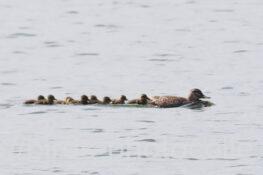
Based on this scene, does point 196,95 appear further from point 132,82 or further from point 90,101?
point 132,82

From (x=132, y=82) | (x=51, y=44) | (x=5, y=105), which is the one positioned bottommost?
(x=5, y=105)

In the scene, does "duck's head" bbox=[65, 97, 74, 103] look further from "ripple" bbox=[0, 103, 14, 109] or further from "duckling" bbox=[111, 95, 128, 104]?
"ripple" bbox=[0, 103, 14, 109]

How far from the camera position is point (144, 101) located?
28.9 metres

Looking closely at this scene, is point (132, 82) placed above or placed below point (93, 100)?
above

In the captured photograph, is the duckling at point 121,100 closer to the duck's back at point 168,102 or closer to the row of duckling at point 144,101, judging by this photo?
the row of duckling at point 144,101

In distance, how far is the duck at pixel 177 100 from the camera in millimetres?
28750

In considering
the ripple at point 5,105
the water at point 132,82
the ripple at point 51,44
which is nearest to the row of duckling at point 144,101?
the water at point 132,82

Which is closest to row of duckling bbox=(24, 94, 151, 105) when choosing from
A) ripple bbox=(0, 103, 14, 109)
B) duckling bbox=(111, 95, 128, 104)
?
duckling bbox=(111, 95, 128, 104)

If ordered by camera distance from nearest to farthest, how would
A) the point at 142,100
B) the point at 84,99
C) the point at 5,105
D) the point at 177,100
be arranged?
1. the point at 84,99
2. the point at 142,100
3. the point at 177,100
4. the point at 5,105

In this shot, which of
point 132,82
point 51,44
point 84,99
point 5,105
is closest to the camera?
point 84,99

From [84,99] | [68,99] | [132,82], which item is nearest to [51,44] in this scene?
[132,82]

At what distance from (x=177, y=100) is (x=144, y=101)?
746 millimetres

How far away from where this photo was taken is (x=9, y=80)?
32.7 metres

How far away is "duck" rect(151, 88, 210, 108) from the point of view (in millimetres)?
28750
